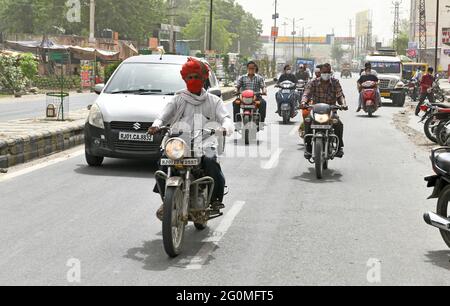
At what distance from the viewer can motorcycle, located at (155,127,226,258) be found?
622 centimetres

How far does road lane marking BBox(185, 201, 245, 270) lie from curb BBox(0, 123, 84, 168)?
14.1 feet

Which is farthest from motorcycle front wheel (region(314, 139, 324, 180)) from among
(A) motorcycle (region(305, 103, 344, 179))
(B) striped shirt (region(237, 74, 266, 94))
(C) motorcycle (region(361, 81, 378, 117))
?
(C) motorcycle (region(361, 81, 378, 117))

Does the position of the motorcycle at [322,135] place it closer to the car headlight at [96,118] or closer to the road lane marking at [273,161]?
the road lane marking at [273,161]

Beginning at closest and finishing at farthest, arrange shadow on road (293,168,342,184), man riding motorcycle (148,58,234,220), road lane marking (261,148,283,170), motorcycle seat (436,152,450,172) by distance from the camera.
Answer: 1. motorcycle seat (436,152,450,172)
2. man riding motorcycle (148,58,234,220)
3. shadow on road (293,168,342,184)
4. road lane marking (261,148,283,170)

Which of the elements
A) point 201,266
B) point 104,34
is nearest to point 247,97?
point 201,266

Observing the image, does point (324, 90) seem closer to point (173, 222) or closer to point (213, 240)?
point (213, 240)

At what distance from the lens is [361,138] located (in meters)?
18.5

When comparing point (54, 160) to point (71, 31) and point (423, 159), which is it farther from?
point (71, 31)

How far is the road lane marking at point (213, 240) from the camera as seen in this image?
6.23 m

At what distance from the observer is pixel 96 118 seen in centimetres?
1166

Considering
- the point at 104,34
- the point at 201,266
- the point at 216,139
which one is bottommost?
the point at 201,266

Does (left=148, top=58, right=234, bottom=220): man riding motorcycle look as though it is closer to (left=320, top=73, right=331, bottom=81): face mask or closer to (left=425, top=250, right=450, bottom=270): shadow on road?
(left=425, top=250, right=450, bottom=270): shadow on road

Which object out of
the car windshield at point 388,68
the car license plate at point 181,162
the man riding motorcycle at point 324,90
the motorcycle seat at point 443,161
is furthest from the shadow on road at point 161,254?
the car windshield at point 388,68
